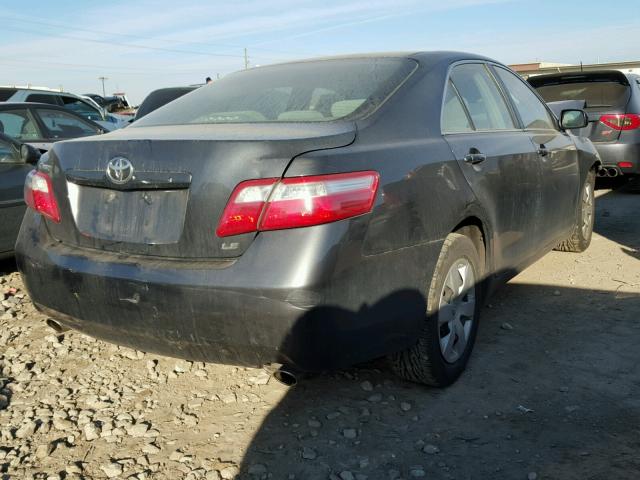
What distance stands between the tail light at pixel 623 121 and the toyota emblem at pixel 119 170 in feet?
22.2

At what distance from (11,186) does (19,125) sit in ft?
7.47

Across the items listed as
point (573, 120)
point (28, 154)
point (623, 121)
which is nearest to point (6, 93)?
point (28, 154)

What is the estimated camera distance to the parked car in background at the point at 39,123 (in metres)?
6.67

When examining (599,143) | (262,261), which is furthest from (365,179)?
(599,143)

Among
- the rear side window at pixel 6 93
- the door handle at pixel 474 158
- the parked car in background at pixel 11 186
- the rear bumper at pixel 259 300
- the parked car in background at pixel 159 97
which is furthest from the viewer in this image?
the rear side window at pixel 6 93

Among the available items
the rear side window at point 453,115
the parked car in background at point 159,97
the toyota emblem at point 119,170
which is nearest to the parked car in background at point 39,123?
the parked car in background at point 159,97

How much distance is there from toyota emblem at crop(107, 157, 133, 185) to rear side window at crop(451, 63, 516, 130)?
1.71 meters

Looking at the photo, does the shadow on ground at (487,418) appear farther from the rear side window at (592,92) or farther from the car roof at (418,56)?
the rear side window at (592,92)

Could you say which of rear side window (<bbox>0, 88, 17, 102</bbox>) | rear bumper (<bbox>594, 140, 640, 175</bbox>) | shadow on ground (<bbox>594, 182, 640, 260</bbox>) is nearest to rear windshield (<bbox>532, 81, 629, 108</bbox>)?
rear bumper (<bbox>594, 140, 640, 175</bbox>)

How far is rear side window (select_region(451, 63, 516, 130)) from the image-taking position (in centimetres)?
332

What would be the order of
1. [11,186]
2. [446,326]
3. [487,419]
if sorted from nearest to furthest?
[487,419]
[446,326]
[11,186]

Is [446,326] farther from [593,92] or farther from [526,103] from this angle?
[593,92]

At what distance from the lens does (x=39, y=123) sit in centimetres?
695

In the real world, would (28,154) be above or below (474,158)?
below
